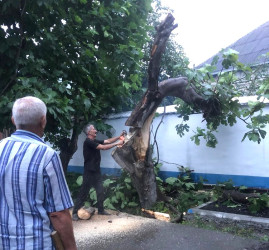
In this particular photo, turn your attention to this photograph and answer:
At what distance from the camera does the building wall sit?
6688 millimetres

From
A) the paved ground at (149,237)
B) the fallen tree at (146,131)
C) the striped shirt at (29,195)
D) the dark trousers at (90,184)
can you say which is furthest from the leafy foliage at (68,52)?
the striped shirt at (29,195)

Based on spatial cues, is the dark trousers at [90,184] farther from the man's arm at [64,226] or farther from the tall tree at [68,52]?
the man's arm at [64,226]

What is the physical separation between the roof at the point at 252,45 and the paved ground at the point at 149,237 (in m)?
7.18

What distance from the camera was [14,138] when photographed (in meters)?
2.08

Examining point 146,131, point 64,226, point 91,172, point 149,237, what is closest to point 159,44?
point 146,131

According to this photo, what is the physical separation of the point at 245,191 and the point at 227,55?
2898mm

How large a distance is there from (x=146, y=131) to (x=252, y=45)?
28.4ft

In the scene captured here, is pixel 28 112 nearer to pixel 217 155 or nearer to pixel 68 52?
pixel 68 52

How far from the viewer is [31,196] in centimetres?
195

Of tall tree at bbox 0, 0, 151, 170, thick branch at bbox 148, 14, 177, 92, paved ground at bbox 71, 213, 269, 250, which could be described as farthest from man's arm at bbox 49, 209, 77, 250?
thick branch at bbox 148, 14, 177, 92

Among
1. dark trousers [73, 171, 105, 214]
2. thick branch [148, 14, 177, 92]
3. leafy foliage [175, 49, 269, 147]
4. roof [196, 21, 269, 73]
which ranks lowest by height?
dark trousers [73, 171, 105, 214]

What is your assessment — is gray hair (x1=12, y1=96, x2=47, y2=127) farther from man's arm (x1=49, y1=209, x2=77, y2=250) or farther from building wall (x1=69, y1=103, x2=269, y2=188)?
building wall (x1=69, y1=103, x2=269, y2=188)

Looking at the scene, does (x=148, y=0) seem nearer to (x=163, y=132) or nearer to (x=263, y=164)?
(x=163, y=132)

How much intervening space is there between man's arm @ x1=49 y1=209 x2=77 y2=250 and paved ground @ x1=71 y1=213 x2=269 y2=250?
274 centimetres
